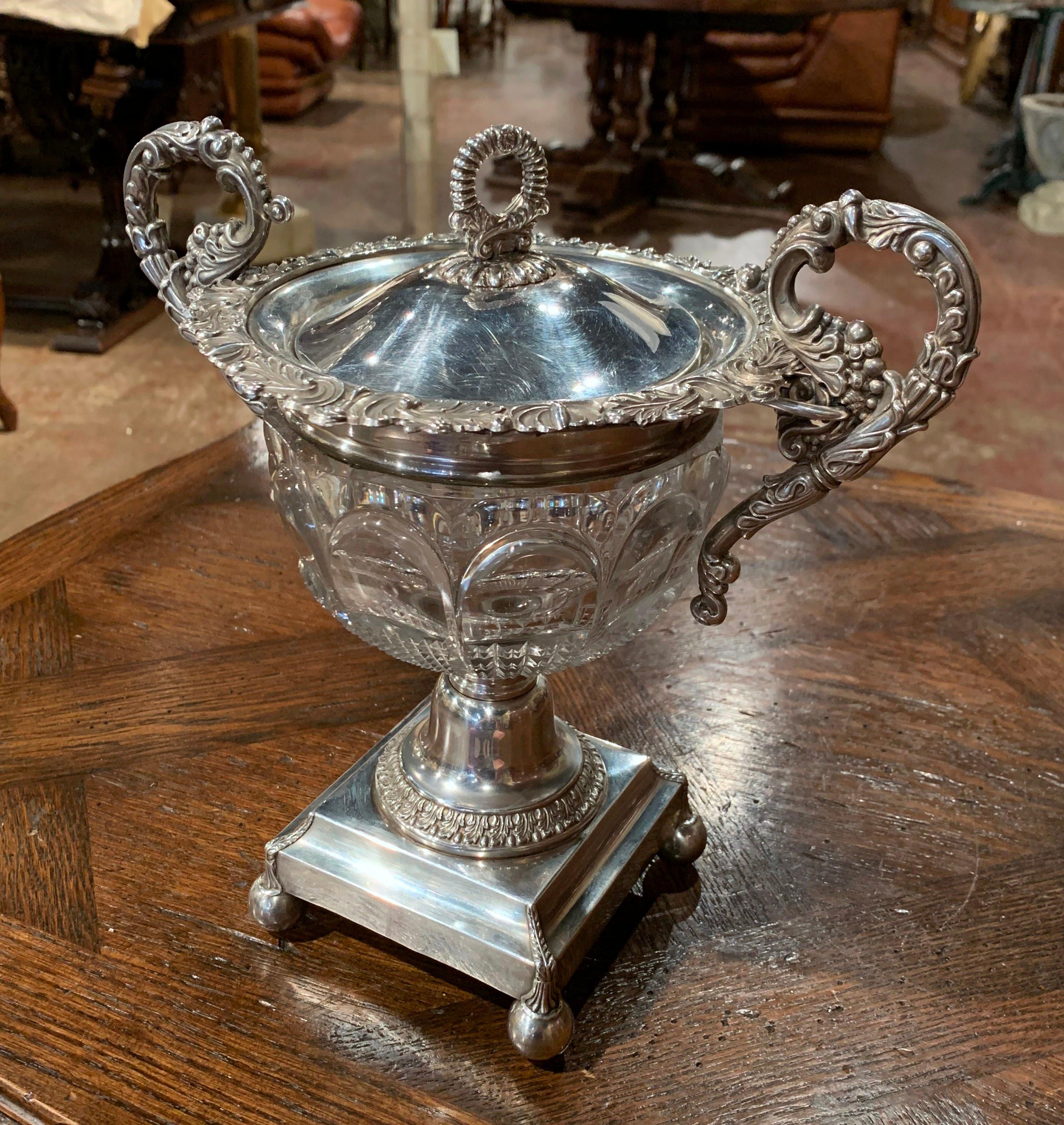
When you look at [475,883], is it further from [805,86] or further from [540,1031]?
[805,86]

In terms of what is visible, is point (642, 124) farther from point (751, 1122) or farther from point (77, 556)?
point (751, 1122)

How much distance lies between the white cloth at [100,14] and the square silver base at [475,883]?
1482 millimetres

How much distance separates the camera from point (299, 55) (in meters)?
3.18

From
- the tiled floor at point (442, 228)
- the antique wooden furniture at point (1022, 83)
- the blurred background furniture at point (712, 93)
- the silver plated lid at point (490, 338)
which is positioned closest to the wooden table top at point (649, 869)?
the silver plated lid at point (490, 338)

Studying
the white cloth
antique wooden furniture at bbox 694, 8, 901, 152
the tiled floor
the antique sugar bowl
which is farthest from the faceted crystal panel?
antique wooden furniture at bbox 694, 8, 901, 152

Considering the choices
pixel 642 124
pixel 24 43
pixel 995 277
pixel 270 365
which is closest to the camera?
pixel 270 365

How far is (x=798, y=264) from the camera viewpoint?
53 cm

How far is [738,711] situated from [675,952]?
0.23 metres

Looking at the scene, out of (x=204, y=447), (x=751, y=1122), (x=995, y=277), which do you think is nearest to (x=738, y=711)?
(x=751, y=1122)

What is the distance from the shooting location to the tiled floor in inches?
78.7

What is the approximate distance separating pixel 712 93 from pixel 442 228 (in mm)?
2011

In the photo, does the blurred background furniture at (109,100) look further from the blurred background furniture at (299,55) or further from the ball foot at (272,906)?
the ball foot at (272,906)

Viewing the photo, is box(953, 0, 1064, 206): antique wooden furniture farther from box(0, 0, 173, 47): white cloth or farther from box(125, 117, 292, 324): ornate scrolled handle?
box(125, 117, 292, 324): ornate scrolled handle

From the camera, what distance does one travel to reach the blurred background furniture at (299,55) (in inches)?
119
